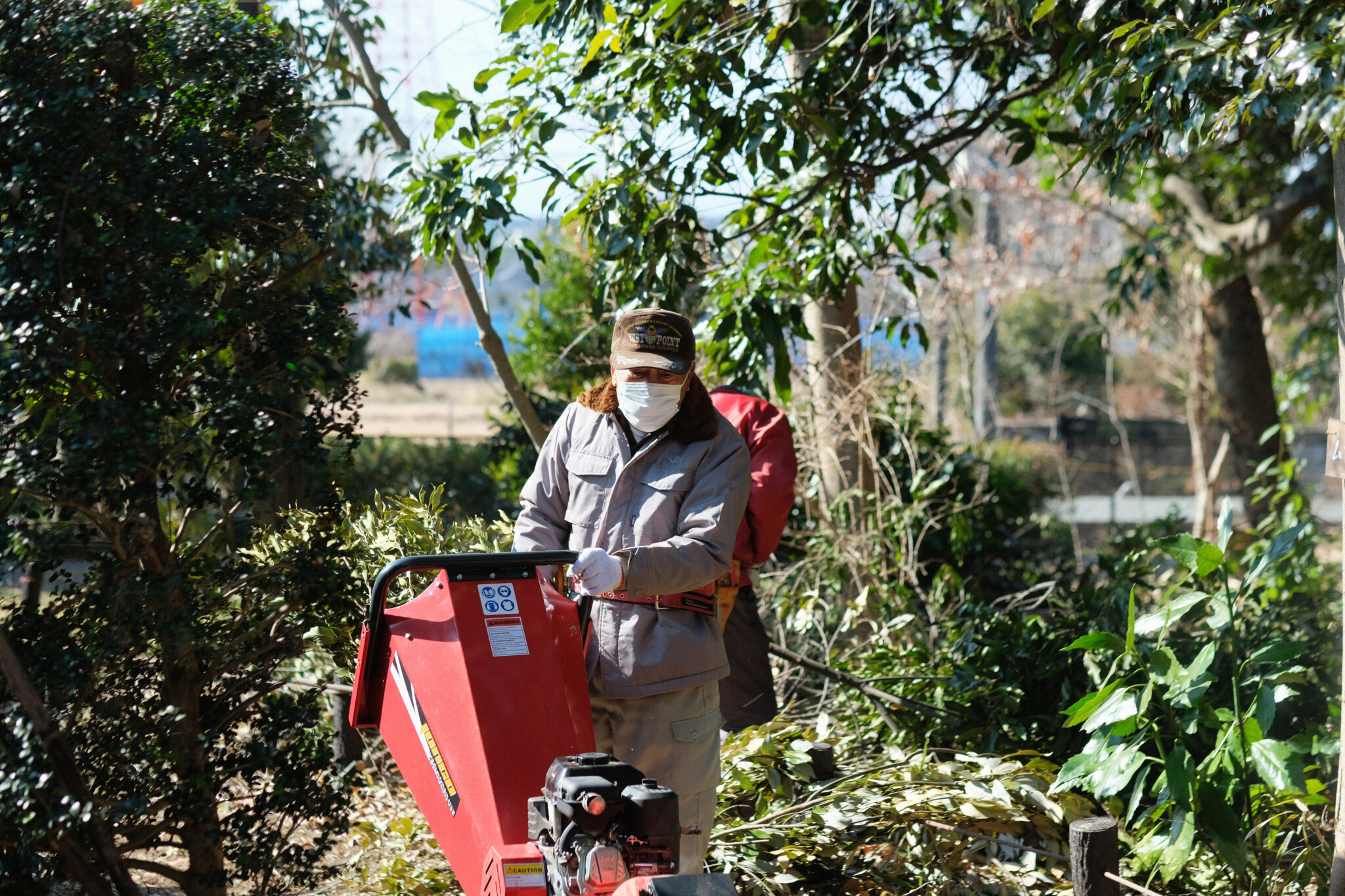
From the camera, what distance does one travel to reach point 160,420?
9.82 ft

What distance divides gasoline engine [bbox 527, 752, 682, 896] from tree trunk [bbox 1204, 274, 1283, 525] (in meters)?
7.49

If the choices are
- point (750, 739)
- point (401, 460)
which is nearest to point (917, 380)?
point (750, 739)

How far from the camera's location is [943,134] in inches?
195

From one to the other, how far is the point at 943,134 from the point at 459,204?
7.37 feet

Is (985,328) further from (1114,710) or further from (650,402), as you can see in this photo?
(650,402)

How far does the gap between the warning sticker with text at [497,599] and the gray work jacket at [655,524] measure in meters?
0.27

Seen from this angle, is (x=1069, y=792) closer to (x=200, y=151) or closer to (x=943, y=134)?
(x=943, y=134)

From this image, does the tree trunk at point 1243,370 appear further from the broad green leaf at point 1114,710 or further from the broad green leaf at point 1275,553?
the broad green leaf at point 1114,710

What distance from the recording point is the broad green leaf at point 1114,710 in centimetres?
331

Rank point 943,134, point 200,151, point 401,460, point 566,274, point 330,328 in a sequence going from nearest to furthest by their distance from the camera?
point 200,151
point 330,328
point 943,134
point 566,274
point 401,460

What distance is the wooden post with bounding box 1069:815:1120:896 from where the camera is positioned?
2947mm

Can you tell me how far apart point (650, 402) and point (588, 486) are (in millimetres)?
280

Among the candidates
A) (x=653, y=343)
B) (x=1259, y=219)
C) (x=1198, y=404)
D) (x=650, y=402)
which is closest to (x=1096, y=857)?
(x=650, y=402)

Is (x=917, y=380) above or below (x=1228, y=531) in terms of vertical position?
above
